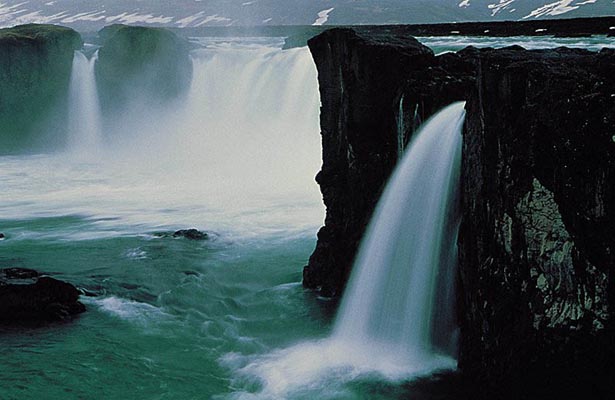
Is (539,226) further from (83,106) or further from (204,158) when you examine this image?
(83,106)

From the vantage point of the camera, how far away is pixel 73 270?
20.0 m

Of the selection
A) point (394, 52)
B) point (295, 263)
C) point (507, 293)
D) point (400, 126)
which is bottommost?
point (295, 263)

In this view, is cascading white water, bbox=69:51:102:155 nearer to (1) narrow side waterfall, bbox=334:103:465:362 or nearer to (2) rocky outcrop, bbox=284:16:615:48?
(2) rocky outcrop, bbox=284:16:615:48

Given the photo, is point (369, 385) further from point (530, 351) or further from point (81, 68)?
point (81, 68)

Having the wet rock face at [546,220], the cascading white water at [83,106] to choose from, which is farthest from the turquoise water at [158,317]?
the cascading white water at [83,106]

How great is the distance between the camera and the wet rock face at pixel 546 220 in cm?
918

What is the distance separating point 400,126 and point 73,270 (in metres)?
10.3

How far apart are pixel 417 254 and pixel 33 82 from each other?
127ft

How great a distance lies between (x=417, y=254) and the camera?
45.7 feet

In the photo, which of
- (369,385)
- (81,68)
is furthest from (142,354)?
(81,68)

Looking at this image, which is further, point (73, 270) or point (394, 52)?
point (73, 270)

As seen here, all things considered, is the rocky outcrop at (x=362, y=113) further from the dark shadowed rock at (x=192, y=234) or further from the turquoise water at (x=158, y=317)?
the dark shadowed rock at (x=192, y=234)

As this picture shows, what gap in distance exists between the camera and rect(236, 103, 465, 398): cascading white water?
515 inches

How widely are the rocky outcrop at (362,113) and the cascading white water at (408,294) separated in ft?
2.14
